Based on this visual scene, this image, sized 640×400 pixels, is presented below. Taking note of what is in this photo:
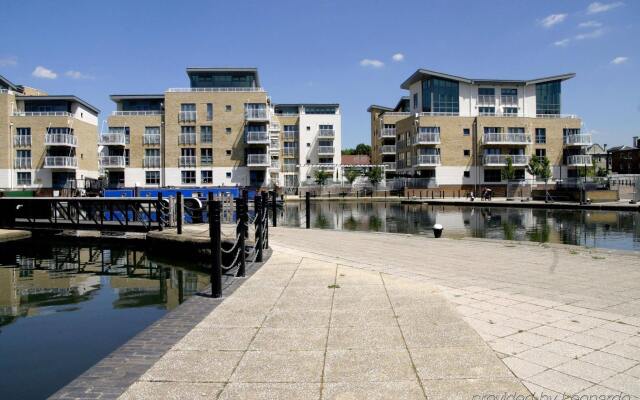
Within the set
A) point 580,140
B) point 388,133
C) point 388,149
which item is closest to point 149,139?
point 388,149

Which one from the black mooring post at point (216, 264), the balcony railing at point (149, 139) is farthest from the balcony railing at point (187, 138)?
the black mooring post at point (216, 264)

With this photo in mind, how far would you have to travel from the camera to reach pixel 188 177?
193 feet

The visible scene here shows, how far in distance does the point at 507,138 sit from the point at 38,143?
2222 inches

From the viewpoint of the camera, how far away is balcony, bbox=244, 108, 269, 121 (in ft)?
189

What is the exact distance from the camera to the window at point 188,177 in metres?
58.7

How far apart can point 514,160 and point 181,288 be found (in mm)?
58536

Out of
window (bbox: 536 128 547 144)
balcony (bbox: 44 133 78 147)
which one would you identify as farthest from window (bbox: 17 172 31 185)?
window (bbox: 536 128 547 144)

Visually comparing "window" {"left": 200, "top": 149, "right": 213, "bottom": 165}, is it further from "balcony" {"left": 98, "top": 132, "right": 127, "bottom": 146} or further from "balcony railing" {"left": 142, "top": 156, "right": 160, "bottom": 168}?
"balcony" {"left": 98, "top": 132, "right": 127, "bottom": 146}

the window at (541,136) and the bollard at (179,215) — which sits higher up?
the window at (541,136)

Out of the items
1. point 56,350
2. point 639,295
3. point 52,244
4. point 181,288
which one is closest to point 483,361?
point 639,295

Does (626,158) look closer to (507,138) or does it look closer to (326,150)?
(507,138)

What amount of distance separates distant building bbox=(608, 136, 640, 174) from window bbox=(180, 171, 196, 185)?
3060 inches

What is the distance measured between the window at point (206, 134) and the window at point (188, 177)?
413 centimetres

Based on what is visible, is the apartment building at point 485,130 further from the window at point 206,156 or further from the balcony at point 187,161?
the balcony at point 187,161
